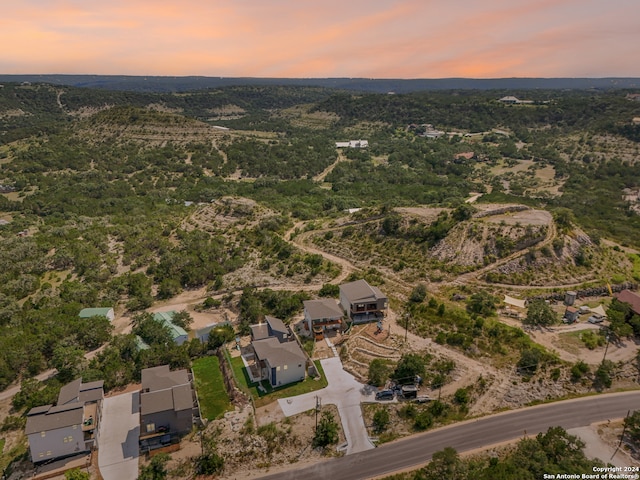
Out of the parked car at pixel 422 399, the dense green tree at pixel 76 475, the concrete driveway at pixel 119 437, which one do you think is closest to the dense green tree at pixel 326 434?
the parked car at pixel 422 399

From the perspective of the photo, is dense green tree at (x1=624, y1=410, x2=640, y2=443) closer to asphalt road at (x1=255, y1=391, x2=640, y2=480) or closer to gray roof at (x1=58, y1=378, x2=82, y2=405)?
asphalt road at (x1=255, y1=391, x2=640, y2=480)

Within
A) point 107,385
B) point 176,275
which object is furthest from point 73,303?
point 107,385

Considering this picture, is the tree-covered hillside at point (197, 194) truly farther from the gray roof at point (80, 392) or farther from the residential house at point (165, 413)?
the residential house at point (165, 413)

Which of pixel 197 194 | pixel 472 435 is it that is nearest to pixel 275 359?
pixel 472 435

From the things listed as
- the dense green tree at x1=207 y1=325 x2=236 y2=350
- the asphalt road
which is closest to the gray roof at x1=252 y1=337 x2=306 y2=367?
the dense green tree at x1=207 y1=325 x2=236 y2=350

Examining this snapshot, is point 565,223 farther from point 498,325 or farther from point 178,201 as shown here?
point 178,201

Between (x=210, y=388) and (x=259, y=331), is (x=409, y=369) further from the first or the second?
(x=210, y=388)
